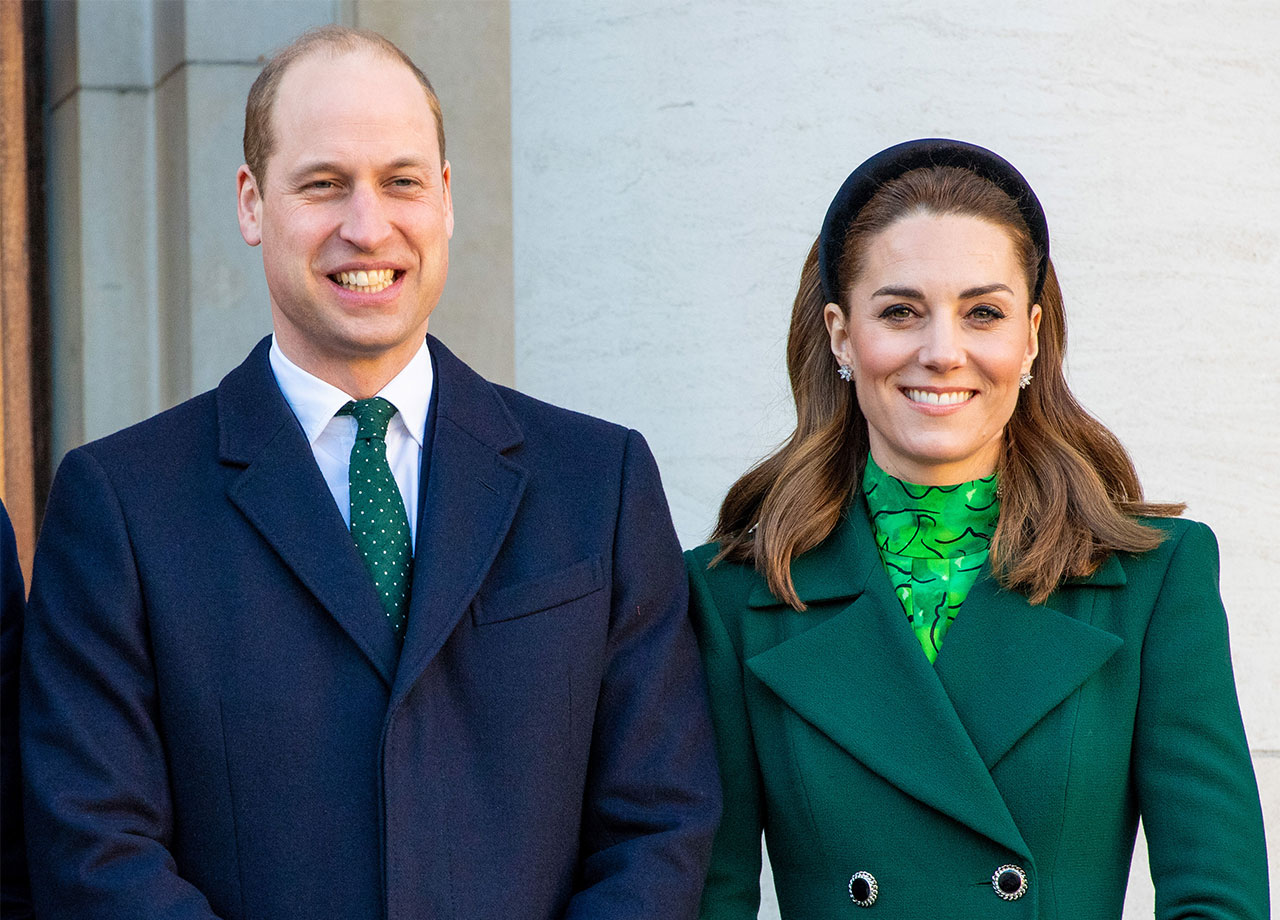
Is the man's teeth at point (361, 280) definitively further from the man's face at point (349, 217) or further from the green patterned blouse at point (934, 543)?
the green patterned blouse at point (934, 543)

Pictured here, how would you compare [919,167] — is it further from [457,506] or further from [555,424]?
[457,506]

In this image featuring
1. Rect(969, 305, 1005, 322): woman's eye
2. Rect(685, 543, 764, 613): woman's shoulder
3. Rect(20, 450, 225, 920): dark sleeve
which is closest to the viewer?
Rect(20, 450, 225, 920): dark sleeve

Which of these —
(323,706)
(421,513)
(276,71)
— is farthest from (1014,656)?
(276,71)

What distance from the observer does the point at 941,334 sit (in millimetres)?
2590

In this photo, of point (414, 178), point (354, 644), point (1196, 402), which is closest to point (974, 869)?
point (354, 644)

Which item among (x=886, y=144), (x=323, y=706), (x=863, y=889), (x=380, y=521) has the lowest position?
(x=863, y=889)

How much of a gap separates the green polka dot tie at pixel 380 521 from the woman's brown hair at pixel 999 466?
25.2 inches

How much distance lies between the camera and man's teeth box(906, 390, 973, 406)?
2.62 m

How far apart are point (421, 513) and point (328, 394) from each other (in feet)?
0.76

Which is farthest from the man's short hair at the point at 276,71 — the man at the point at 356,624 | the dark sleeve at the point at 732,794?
the dark sleeve at the point at 732,794

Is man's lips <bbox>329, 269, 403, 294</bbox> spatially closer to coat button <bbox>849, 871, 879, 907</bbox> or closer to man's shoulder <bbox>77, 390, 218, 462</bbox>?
man's shoulder <bbox>77, 390, 218, 462</bbox>

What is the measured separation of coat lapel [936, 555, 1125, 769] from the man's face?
96 cm

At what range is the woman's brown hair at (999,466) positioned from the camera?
2.60 meters

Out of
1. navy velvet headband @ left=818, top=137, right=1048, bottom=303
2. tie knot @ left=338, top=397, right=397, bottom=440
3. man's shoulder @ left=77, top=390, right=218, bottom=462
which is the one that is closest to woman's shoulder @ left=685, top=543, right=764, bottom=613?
navy velvet headband @ left=818, top=137, right=1048, bottom=303
